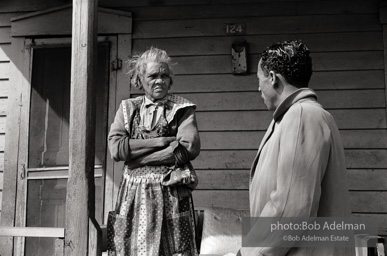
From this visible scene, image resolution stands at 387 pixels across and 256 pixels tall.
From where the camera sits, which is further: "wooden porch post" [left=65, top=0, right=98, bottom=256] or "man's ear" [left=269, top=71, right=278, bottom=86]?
"wooden porch post" [left=65, top=0, right=98, bottom=256]

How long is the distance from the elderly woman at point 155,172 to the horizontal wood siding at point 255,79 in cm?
168

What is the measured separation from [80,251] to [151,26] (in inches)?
96.8

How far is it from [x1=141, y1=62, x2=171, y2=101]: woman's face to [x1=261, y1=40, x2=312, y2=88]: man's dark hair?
137cm

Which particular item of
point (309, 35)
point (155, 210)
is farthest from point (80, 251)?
point (309, 35)

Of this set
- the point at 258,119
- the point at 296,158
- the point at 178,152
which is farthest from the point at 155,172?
the point at 258,119

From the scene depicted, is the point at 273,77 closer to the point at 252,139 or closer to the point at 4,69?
→ the point at 252,139

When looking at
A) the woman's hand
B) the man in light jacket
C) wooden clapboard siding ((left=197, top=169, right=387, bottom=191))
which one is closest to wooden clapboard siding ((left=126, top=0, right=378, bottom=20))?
wooden clapboard siding ((left=197, top=169, right=387, bottom=191))

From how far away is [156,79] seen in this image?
2.79 metres

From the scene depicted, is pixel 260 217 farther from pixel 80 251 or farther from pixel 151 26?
pixel 151 26

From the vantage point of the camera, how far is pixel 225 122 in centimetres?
448

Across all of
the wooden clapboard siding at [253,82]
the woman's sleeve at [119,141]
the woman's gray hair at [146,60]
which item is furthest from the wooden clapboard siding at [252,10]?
the woman's sleeve at [119,141]

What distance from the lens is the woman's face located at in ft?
9.11

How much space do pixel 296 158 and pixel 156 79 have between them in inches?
64.4

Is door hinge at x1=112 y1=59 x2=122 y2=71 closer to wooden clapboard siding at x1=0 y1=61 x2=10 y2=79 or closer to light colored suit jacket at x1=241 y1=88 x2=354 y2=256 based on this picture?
wooden clapboard siding at x1=0 y1=61 x2=10 y2=79
